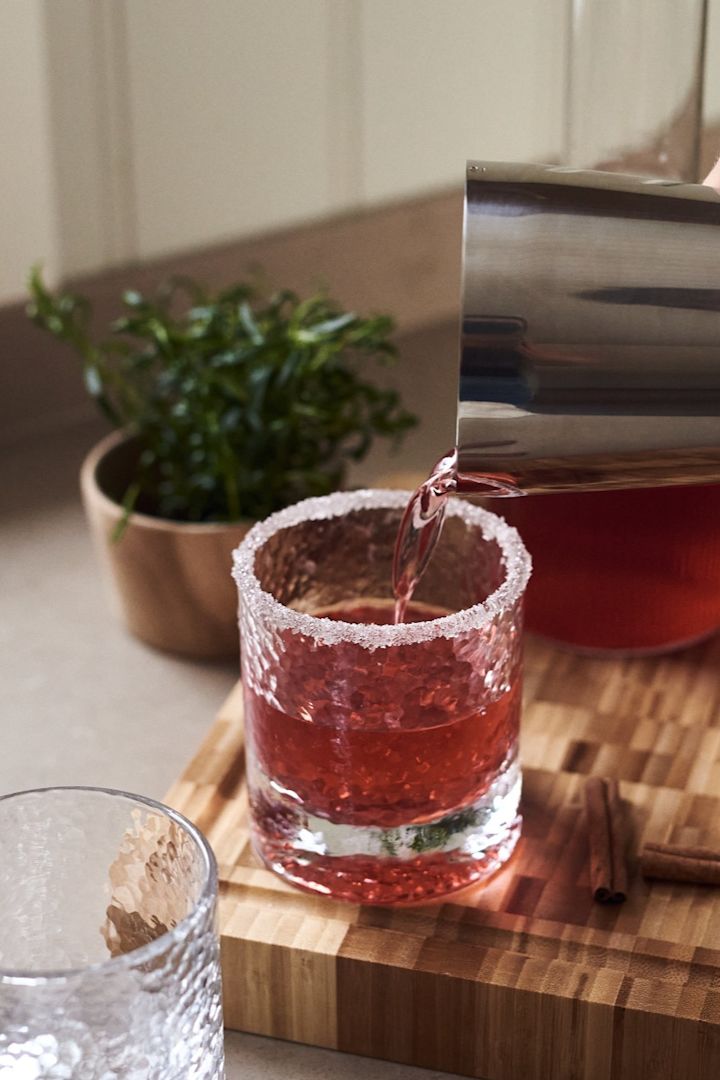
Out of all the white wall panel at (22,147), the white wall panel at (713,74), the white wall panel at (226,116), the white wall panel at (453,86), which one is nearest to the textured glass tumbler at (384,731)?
the white wall panel at (22,147)

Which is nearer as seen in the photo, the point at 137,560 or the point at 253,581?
the point at 253,581

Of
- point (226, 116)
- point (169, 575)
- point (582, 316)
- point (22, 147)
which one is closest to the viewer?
point (582, 316)

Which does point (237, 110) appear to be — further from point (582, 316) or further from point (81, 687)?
point (582, 316)

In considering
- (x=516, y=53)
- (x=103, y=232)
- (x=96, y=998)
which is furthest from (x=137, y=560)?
(x=516, y=53)

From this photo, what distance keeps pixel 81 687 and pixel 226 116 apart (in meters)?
0.68

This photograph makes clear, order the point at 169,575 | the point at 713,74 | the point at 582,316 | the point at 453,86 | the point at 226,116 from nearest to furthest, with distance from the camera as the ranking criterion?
1. the point at 582,316
2. the point at 169,575
3. the point at 226,116
4. the point at 453,86
5. the point at 713,74

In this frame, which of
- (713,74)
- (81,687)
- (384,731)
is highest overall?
(713,74)

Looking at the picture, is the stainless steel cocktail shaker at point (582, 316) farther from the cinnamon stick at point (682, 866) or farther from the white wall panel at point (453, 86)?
the white wall panel at point (453, 86)

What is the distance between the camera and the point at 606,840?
0.62 m

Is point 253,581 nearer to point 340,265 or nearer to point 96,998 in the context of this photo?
point 96,998

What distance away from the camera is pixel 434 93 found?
1.50 meters

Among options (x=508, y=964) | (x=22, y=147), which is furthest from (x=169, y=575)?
(x=22, y=147)

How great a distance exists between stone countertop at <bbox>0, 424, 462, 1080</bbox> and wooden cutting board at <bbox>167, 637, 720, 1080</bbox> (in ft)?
0.08

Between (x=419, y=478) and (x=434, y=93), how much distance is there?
71 cm
